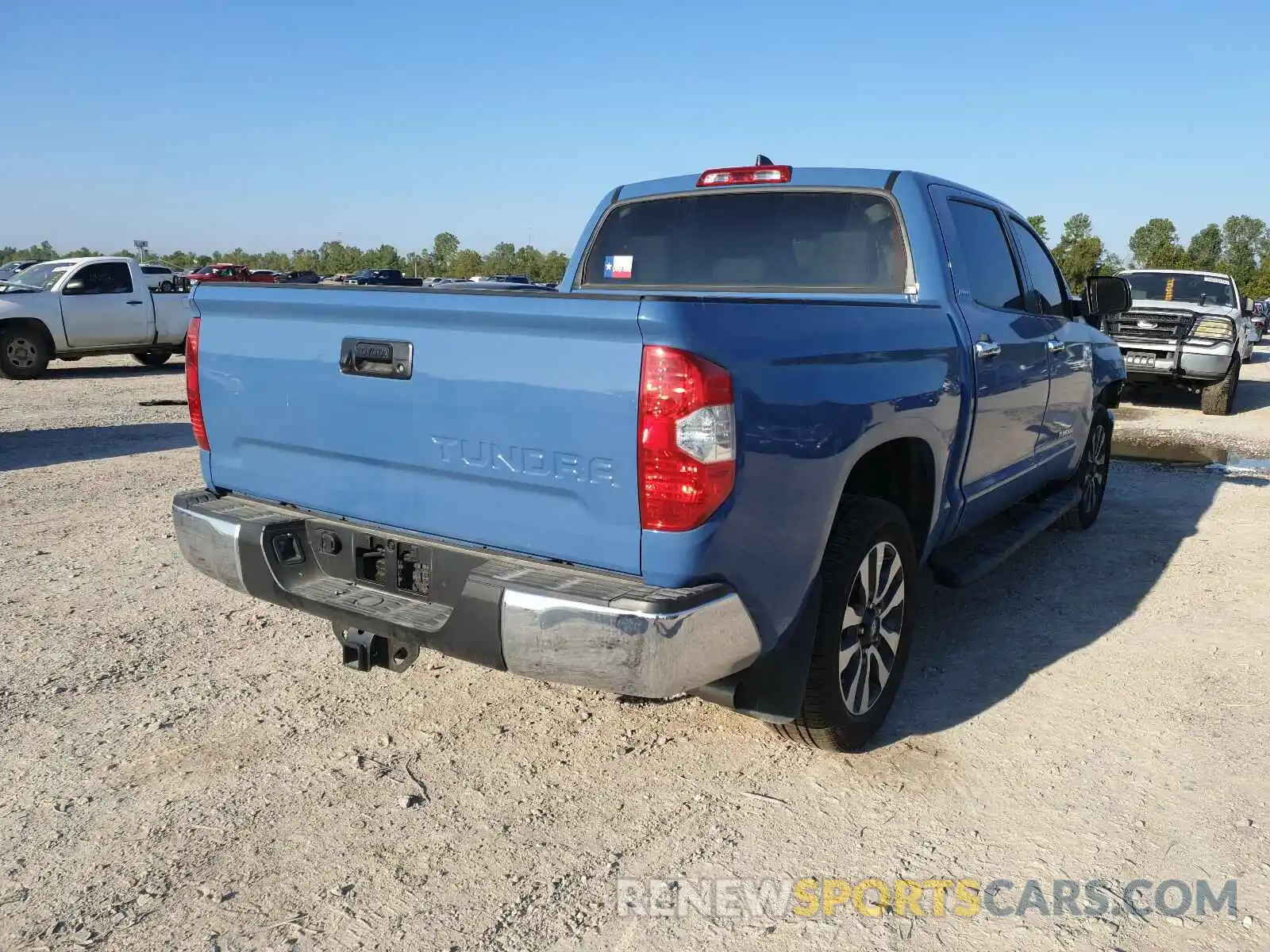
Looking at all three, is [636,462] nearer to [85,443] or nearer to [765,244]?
[765,244]

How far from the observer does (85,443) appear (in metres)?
9.31

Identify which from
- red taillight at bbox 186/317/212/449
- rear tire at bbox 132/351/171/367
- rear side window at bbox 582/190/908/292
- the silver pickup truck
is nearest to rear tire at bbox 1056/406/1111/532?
rear side window at bbox 582/190/908/292

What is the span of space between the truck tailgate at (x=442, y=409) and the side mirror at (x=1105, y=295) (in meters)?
4.49

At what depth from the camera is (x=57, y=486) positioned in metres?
7.40

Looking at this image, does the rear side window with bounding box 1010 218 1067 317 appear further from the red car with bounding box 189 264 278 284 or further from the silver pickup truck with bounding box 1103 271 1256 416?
the red car with bounding box 189 264 278 284

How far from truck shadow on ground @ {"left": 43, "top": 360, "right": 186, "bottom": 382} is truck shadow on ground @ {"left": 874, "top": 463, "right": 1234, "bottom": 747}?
14501mm

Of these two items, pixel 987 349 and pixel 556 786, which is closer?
pixel 556 786

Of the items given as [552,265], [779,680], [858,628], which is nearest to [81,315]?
[858,628]

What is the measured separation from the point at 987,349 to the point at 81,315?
15.0 meters

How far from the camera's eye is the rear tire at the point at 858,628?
3.12 m

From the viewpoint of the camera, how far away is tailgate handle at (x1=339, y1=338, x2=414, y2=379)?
2.86 meters

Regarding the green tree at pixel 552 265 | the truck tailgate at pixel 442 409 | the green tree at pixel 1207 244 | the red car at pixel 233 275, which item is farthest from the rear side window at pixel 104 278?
the green tree at pixel 1207 244

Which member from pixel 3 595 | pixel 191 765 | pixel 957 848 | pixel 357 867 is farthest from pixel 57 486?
pixel 957 848

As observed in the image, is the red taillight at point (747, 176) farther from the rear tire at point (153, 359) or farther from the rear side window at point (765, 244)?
the rear tire at point (153, 359)
